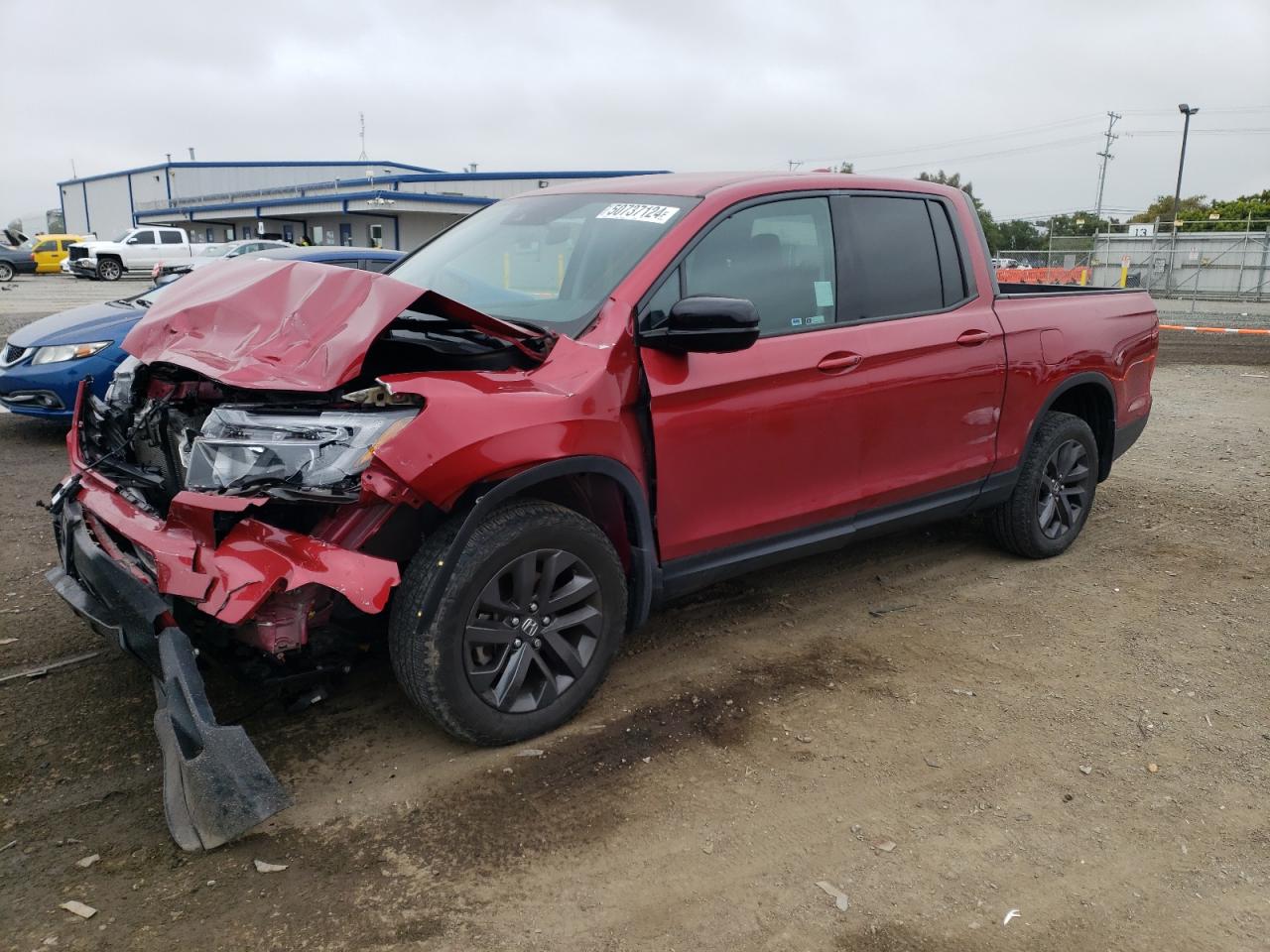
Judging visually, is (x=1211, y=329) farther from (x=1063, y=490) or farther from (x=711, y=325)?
(x=711, y=325)

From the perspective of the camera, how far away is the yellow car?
37.8 metres

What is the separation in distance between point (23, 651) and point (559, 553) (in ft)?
7.81

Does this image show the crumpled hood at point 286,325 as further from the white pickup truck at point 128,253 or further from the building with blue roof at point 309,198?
the white pickup truck at point 128,253

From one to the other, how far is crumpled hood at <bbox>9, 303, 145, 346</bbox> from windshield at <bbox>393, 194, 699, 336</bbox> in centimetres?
406

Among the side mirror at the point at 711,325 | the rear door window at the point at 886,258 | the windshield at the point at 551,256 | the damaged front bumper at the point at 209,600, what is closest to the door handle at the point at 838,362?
the rear door window at the point at 886,258

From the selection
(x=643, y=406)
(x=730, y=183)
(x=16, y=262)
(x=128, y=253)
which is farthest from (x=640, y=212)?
(x=16, y=262)

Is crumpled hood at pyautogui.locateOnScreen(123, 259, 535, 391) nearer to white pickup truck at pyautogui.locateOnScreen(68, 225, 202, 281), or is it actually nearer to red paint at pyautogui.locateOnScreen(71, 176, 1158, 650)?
red paint at pyautogui.locateOnScreen(71, 176, 1158, 650)

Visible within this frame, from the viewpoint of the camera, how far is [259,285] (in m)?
3.21

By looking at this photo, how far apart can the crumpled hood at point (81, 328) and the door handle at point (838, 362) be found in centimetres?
557

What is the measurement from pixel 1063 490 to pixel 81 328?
6.87m

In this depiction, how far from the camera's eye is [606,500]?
3.37m

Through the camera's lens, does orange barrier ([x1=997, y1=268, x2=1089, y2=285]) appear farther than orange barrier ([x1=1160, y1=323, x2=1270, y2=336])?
Yes

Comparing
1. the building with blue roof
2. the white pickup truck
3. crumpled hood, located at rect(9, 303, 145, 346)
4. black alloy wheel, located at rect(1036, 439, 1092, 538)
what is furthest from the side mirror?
the white pickup truck

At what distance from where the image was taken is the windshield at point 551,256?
3486 millimetres
